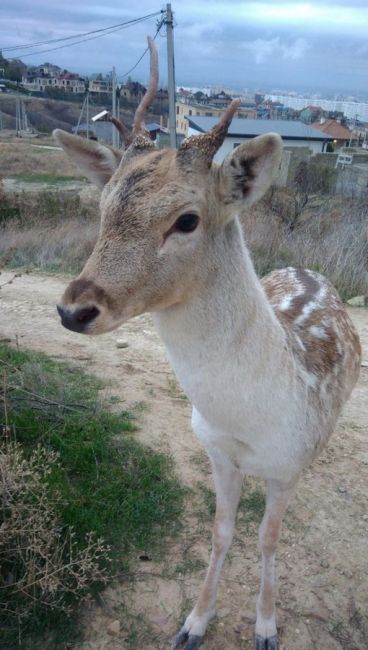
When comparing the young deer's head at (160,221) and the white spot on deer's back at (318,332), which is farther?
the white spot on deer's back at (318,332)

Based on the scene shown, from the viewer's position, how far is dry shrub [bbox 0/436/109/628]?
2.95 metres

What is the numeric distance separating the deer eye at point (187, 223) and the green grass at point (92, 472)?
1.93 m

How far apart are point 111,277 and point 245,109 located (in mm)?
62866

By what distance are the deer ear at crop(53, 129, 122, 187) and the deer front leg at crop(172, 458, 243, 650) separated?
1.69 m

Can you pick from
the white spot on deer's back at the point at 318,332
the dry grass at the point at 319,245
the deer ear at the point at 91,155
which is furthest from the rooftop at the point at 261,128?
the deer ear at the point at 91,155

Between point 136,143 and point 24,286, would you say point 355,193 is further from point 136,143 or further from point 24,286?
point 136,143

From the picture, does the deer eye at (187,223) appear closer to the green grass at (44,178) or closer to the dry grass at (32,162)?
the green grass at (44,178)

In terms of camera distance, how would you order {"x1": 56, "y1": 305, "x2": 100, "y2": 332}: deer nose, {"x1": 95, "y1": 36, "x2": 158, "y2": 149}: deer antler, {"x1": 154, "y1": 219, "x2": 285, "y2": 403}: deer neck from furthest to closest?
{"x1": 95, "y1": 36, "x2": 158, "y2": 149}: deer antler → {"x1": 154, "y1": 219, "x2": 285, "y2": 403}: deer neck → {"x1": 56, "y1": 305, "x2": 100, "y2": 332}: deer nose

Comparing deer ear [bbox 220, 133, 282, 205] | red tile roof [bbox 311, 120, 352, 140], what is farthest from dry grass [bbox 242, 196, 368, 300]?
red tile roof [bbox 311, 120, 352, 140]

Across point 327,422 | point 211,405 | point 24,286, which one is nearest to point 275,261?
point 24,286

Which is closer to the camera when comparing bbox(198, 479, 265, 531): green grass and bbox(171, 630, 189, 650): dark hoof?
bbox(171, 630, 189, 650): dark hoof

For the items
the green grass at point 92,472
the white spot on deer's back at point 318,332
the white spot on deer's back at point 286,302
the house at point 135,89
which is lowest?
the green grass at point 92,472

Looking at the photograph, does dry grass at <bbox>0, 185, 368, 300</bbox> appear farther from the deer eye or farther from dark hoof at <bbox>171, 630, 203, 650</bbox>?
the deer eye

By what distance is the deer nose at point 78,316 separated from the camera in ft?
6.18
